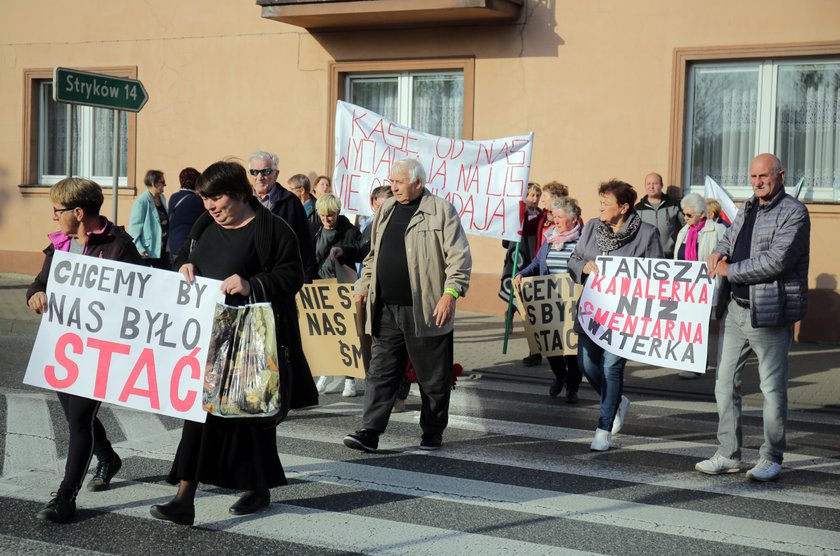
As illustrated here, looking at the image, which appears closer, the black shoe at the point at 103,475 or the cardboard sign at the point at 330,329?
the black shoe at the point at 103,475

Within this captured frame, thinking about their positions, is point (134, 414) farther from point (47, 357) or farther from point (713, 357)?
point (713, 357)

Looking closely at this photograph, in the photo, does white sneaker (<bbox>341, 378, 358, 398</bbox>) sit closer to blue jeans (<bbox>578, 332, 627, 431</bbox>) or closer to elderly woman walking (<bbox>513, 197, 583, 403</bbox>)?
elderly woman walking (<bbox>513, 197, 583, 403</bbox>)

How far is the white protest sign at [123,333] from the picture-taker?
5.59 metres

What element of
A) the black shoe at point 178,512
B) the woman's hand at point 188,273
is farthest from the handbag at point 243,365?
the black shoe at point 178,512

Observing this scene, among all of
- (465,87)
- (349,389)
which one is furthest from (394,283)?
(465,87)

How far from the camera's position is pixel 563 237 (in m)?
9.72

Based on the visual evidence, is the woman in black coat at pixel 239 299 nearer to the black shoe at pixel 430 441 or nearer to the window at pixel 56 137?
the black shoe at pixel 430 441

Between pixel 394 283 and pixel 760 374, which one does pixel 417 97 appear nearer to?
pixel 394 283

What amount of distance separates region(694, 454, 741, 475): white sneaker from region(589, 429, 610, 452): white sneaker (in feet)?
2.45

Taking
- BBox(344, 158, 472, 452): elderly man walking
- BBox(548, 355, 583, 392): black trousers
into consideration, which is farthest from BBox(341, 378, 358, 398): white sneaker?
BBox(344, 158, 472, 452): elderly man walking

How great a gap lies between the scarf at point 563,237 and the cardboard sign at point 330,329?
1.88 meters

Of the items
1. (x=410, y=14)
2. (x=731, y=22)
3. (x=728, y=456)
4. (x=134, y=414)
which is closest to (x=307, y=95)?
(x=410, y=14)

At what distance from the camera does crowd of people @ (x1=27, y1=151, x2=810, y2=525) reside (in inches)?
222

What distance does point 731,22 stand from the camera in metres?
14.0
